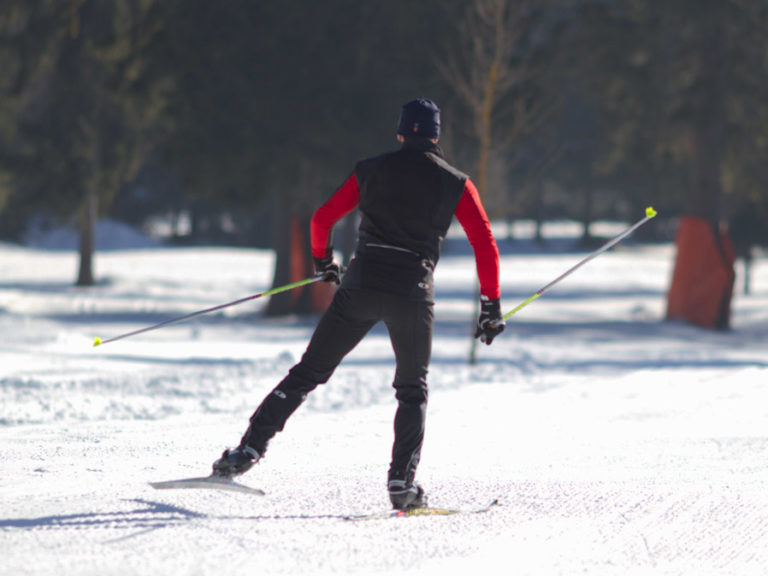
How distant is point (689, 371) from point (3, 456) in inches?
362

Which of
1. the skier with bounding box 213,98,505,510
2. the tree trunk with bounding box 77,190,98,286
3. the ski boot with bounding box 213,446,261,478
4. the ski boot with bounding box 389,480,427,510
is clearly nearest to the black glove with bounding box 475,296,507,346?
the skier with bounding box 213,98,505,510

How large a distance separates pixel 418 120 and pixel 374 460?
2482mm

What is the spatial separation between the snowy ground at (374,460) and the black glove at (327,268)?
1147mm

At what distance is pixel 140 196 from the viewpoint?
6031 centimetres

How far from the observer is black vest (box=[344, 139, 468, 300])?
4984 millimetres

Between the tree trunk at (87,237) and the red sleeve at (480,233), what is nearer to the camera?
the red sleeve at (480,233)

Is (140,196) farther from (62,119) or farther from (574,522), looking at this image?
(574,522)

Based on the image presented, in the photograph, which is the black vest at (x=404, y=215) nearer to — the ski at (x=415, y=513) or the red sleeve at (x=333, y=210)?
the red sleeve at (x=333, y=210)

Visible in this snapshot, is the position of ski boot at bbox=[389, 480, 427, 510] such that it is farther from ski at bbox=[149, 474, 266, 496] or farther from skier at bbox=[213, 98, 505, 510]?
ski at bbox=[149, 474, 266, 496]

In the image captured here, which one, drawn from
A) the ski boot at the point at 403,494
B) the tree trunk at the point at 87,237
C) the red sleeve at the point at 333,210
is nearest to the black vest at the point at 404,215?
the red sleeve at the point at 333,210

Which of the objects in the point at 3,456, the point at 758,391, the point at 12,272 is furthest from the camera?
the point at 12,272

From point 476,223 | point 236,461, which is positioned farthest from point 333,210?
point 236,461

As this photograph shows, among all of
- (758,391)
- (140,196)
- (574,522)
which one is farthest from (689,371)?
(140,196)

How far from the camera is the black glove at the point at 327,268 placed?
5531 millimetres
